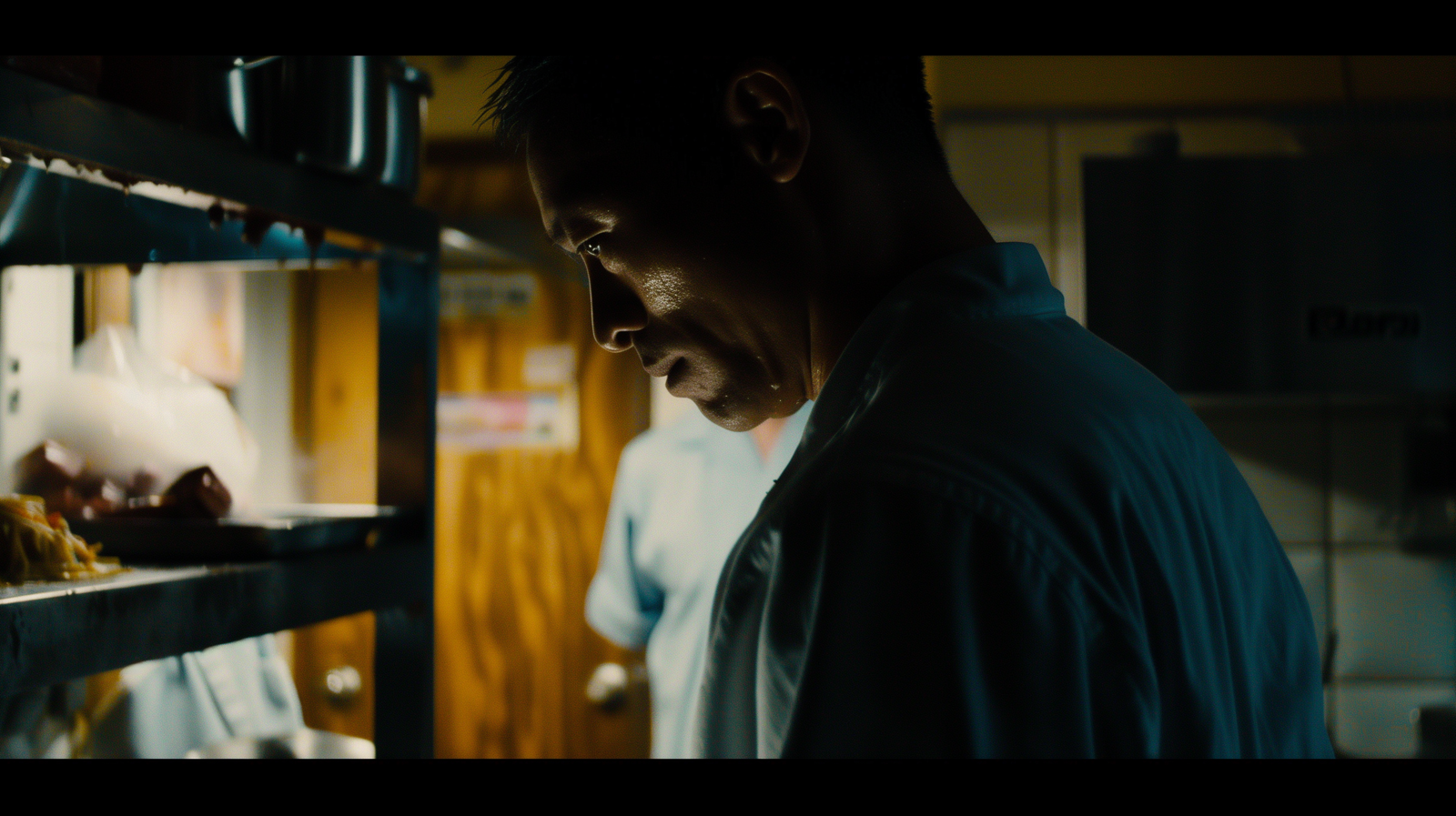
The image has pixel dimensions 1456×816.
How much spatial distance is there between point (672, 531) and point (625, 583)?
16 centimetres

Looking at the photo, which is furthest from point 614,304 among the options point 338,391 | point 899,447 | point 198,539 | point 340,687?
point 340,687

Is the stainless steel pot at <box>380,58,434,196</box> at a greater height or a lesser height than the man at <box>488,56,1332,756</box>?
greater

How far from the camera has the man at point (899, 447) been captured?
0.35 metres

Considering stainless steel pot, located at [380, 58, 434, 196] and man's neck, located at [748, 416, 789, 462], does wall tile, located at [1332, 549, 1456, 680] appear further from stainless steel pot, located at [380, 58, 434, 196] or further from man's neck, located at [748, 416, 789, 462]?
stainless steel pot, located at [380, 58, 434, 196]

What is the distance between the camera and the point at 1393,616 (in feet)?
6.41

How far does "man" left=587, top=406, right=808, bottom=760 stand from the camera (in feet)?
7.06

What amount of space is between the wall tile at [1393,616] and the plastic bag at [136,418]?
2.01 m

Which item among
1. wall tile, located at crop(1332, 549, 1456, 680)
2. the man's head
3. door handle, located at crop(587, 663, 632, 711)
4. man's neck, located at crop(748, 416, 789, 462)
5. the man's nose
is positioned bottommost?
door handle, located at crop(587, 663, 632, 711)

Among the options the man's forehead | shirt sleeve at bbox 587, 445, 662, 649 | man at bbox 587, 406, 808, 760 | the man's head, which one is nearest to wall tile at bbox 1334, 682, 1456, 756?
man at bbox 587, 406, 808, 760

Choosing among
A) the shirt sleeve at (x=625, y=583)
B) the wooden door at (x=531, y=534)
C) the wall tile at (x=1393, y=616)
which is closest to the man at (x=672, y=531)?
the shirt sleeve at (x=625, y=583)

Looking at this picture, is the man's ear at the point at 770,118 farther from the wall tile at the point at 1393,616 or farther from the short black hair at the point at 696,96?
the wall tile at the point at 1393,616

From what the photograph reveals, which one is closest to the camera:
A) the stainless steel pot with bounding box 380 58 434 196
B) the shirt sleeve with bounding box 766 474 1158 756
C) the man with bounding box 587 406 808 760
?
the shirt sleeve with bounding box 766 474 1158 756

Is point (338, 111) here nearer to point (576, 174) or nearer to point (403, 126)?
point (403, 126)

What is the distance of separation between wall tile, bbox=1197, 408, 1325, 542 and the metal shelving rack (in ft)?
5.41
